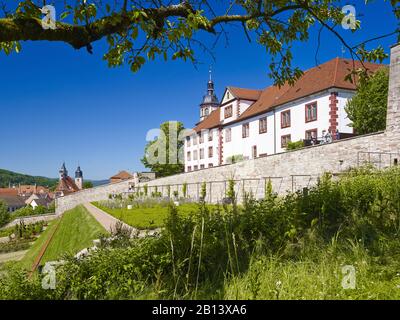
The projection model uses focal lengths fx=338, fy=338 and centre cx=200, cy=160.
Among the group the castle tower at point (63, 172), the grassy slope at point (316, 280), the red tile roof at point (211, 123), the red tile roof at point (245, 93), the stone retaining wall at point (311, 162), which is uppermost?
the red tile roof at point (245, 93)

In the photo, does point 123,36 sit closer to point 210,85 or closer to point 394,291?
point 394,291

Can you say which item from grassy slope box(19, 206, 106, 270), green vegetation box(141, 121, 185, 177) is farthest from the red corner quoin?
green vegetation box(141, 121, 185, 177)

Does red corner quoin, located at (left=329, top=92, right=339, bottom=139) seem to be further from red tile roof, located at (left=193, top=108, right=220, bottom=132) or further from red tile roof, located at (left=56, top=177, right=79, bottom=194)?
red tile roof, located at (left=56, top=177, right=79, bottom=194)

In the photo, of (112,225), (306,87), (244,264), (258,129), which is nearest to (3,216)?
(258,129)

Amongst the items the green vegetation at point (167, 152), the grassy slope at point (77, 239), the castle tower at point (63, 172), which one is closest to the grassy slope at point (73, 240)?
the grassy slope at point (77, 239)

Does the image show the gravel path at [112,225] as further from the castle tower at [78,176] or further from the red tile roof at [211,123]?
the castle tower at [78,176]

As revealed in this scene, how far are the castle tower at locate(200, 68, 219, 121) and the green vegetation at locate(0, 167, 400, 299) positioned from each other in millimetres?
70201

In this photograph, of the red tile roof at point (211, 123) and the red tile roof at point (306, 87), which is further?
the red tile roof at point (211, 123)

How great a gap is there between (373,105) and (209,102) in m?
55.2

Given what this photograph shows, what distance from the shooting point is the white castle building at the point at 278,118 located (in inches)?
1001

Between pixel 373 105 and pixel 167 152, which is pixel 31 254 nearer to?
A: pixel 373 105

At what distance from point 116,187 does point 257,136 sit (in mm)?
20159

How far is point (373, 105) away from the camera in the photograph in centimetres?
2230

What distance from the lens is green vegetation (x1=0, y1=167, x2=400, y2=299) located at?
12.0ft
